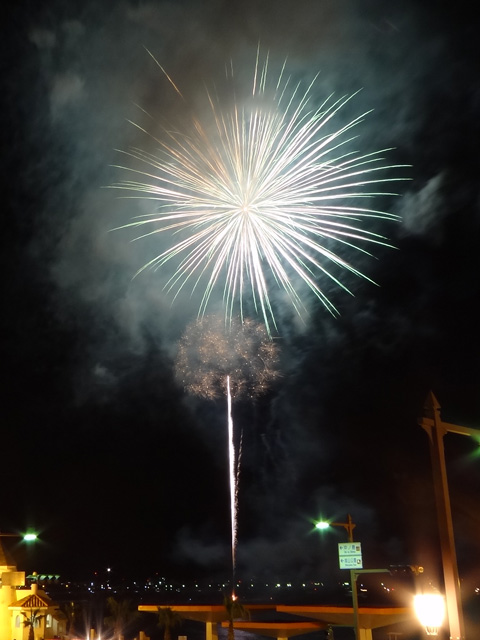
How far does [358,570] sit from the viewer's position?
Result: 62.6 feet

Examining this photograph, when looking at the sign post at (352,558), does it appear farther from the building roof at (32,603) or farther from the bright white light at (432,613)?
the building roof at (32,603)

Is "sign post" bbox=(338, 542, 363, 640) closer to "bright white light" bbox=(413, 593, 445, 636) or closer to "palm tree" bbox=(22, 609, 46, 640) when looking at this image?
"bright white light" bbox=(413, 593, 445, 636)

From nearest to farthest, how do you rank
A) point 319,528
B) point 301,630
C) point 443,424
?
1. point 443,424
2. point 319,528
3. point 301,630

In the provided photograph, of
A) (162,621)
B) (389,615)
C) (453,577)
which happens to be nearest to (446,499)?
(453,577)

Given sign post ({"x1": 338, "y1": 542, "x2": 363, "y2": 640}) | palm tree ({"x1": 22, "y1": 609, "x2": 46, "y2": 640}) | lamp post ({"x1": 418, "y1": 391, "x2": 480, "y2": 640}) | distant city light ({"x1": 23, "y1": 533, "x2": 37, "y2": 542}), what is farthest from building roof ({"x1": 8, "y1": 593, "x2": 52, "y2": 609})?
lamp post ({"x1": 418, "y1": 391, "x2": 480, "y2": 640})

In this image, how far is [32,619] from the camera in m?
40.2

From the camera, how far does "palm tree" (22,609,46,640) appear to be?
3989 centimetres

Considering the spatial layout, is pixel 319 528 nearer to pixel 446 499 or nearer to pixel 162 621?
pixel 446 499

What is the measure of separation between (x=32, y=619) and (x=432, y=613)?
117ft

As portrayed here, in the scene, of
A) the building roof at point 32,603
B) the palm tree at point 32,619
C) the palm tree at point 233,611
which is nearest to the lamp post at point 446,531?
the palm tree at point 233,611

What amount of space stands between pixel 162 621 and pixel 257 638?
101 meters

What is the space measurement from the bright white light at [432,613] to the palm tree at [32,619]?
35.2 metres

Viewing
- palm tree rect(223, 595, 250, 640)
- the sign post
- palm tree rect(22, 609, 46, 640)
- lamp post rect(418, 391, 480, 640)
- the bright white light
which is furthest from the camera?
palm tree rect(22, 609, 46, 640)

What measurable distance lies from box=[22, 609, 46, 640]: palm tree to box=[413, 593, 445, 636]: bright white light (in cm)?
3522
